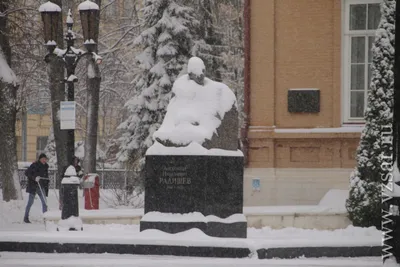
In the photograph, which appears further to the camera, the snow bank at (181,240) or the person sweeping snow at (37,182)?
the person sweeping snow at (37,182)

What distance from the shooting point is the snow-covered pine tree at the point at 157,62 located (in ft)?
78.4

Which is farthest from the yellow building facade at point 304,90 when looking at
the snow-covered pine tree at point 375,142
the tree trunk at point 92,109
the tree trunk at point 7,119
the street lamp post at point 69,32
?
the tree trunk at point 92,109

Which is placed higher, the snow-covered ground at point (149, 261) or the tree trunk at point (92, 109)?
the tree trunk at point (92, 109)

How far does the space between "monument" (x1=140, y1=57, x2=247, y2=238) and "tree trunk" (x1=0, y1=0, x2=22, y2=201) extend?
422 inches

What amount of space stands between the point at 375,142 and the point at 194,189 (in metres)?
3.91

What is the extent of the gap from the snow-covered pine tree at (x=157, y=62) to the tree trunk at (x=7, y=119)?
11.5 ft

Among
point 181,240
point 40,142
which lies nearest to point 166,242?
point 181,240

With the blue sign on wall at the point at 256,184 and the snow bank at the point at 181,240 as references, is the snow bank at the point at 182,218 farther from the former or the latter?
the blue sign on wall at the point at 256,184

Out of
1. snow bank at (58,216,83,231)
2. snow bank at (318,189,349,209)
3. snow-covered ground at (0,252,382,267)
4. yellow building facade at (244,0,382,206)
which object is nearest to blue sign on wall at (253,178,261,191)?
yellow building facade at (244,0,382,206)

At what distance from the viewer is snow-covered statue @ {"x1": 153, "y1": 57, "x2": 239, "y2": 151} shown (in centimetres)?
1380

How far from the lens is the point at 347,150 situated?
62.5ft

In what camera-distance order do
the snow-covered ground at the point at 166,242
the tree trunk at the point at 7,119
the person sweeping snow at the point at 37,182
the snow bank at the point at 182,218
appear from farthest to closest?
the tree trunk at the point at 7,119
the person sweeping snow at the point at 37,182
the snow bank at the point at 182,218
the snow-covered ground at the point at 166,242

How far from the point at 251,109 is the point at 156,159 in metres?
6.38

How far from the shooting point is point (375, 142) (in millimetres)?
15133
